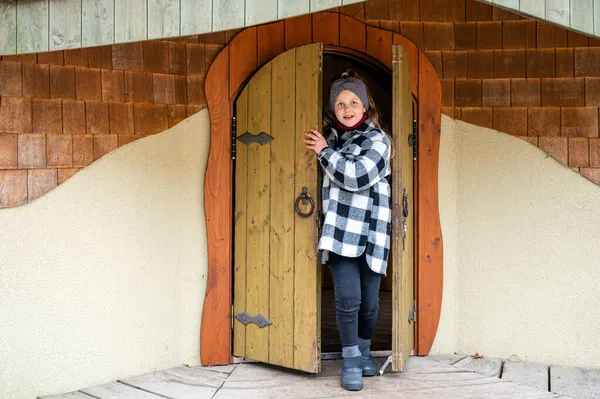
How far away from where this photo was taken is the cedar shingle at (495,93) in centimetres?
501

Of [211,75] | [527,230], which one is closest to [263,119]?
[211,75]

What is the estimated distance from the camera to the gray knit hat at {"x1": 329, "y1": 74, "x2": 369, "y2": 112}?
14.5 ft

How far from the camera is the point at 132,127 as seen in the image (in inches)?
180

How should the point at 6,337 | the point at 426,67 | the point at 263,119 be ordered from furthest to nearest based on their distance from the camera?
the point at 426,67 < the point at 263,119 < the point at 6,337

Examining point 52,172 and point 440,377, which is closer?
point 52,172

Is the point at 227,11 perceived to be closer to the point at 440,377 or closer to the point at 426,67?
the point at 426,67

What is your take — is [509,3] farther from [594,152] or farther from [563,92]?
[594,152]

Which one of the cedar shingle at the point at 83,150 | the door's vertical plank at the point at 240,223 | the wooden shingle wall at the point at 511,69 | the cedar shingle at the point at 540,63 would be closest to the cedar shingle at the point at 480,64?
the wooden shingle wall at the point at 511,69

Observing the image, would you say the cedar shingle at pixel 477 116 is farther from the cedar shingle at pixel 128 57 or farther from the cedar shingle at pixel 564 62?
the cedar shingle at pixel 128 57

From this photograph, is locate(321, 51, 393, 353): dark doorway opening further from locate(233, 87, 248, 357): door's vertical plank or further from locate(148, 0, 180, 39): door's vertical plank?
locate(148, 0, 180, 39): door's vertical plank

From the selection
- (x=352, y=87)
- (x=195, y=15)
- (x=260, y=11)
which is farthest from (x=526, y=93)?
(x=195, y=15)

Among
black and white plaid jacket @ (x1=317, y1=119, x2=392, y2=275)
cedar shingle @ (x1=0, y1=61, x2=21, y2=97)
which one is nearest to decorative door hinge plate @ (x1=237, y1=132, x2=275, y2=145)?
black and white plaid jacket @ (x1=317, y1=119, x2=392, y2=275)

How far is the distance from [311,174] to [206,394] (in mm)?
1355

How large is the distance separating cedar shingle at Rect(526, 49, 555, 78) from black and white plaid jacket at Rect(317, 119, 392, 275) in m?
1.22
